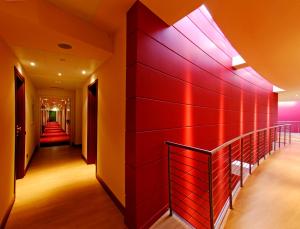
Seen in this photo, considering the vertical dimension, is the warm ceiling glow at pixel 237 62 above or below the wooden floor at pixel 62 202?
above

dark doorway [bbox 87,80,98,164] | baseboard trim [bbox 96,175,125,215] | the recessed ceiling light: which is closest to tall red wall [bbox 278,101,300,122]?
dark doorway [bbox 87,80,98,164]

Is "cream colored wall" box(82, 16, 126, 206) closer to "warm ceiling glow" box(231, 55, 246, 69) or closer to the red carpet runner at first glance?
"warm ceiling glow" box(231, 55, 246, 69)

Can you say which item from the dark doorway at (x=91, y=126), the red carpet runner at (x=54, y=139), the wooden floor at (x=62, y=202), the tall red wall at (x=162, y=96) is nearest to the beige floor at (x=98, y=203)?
the wooden floor at (x=62, y=202)

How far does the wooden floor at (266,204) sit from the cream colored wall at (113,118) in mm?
970

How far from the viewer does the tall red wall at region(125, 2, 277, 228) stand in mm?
1870

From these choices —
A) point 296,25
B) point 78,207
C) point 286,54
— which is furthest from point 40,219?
point 286,54

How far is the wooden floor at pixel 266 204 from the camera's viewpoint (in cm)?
190

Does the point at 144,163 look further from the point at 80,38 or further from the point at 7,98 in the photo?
the point at 7,98

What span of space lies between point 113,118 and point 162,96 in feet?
3.07

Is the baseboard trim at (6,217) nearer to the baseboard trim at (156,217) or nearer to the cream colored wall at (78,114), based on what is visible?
the baseboard trim at (156,217)

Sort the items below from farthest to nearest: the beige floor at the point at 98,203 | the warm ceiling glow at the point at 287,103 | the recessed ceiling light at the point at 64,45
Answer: the warm ceiling glow at the point at 287,103, the recessed ceiling light at the point at 64,45, the beige floor at the point at 98,203

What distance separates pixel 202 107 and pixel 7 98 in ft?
11.0

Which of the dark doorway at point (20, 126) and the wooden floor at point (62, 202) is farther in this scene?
the dark doorway at point (20, 126)

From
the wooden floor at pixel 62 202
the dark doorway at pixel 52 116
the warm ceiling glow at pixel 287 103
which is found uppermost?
the warm ceiling glow at pixel 287 103
